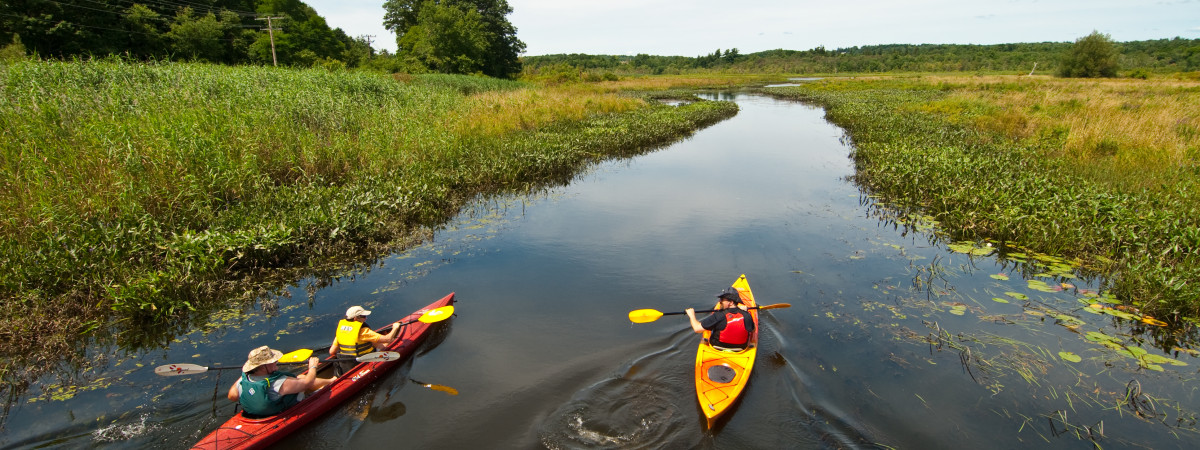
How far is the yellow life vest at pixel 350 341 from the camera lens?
234 inches

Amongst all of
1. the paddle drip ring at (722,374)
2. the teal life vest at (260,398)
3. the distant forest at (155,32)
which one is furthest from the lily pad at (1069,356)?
the distant forest at (155,32)

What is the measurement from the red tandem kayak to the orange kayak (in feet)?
12.1

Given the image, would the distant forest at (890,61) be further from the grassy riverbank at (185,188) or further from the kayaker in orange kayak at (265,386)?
the kayaker in orange kayak at (265,386)

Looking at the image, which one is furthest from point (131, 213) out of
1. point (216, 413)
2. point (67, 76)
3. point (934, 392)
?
point (934, 392)

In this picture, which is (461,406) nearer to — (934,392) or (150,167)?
(934,392)

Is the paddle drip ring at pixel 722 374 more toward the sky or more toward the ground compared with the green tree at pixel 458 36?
more toward the ground

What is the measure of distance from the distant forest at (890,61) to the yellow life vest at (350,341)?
57.3 meters

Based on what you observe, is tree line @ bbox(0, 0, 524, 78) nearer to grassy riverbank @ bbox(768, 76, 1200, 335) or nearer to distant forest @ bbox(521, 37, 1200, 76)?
distant forest @ bbox(521, 37, 1200, 76)

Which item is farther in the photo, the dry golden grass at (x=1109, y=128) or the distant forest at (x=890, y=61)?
the distant forest at (x=890, y=61)

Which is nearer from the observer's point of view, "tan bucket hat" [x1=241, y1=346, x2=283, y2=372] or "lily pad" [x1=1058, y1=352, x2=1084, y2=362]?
"tan bucket hat" [x1=241, y1=346, x2=283, y2=372]

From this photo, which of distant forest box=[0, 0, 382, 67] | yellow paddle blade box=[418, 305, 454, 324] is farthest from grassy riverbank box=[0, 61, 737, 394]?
distant forest box=[0, 0, 382, 67]

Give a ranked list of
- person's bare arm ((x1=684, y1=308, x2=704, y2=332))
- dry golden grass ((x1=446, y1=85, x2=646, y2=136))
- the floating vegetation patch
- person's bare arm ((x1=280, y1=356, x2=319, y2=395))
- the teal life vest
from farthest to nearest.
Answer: dry golden grass ((x1=446, y1=85, x2=646, y2=136)), person's bare arm ((x1=684, y1=308, x2=704, y2=332)), the floating vegetation patch, person's bare arm ((x1=280, y1=356, x2=319, y2=395)), the teal life vest

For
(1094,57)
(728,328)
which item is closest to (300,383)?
(728,328)

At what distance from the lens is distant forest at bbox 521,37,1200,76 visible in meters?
69.3
